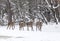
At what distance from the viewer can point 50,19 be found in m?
38.1

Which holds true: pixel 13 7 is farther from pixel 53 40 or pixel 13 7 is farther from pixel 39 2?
pixel 53 40

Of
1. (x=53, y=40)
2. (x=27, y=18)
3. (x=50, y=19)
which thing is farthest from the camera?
(x=50, y=19)

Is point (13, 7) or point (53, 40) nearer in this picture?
point (53, 40)

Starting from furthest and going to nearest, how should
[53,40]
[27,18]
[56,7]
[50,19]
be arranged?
1. [50,19]
2. [27,18]
3. [56,7]
4. [53,40]

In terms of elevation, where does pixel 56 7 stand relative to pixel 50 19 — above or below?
above

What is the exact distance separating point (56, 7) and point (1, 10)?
8701 mm

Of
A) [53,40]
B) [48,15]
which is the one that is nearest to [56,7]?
[48,15]

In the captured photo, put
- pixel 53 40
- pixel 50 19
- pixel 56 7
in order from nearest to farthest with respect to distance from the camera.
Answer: pixel 53 40 < pixel 56 7 < pixel 50 19

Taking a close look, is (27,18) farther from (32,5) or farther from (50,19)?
(50,19)

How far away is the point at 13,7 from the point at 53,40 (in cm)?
2099

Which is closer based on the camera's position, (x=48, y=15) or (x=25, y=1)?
(x=25, y=1)

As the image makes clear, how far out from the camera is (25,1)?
34344 mm

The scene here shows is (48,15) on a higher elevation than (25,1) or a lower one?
lower

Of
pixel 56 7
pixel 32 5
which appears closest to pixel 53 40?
pixel 56 7
